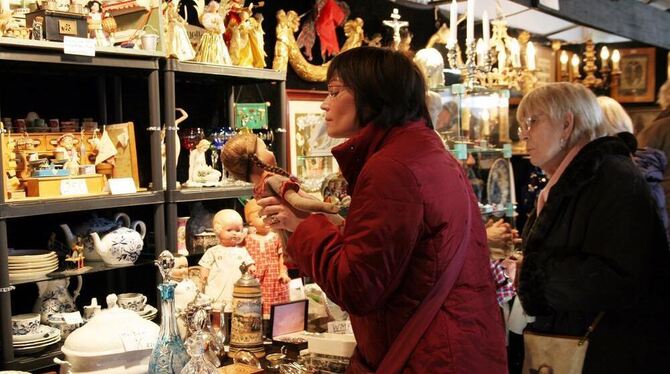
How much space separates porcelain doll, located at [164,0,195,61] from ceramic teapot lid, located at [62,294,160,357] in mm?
1195

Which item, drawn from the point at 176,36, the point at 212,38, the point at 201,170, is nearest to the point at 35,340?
the point at 201,170

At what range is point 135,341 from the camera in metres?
1.92

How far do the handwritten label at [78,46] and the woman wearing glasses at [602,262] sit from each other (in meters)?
1.61

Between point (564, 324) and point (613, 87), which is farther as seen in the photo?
point (613, 87)

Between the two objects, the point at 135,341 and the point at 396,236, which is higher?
the point at 396,236

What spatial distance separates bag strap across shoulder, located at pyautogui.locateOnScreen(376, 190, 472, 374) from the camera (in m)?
1.47

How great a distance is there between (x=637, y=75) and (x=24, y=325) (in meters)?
6.46

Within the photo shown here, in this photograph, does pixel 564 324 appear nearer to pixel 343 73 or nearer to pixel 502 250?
pixel 502 250

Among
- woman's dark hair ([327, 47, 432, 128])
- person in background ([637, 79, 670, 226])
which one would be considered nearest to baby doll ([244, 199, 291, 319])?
woman's dark hair ([327, 47, 432, 128])

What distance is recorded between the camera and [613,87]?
7168 millimetres

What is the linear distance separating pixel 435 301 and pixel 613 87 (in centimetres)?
639

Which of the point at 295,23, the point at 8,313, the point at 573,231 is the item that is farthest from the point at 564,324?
the point at 295,23

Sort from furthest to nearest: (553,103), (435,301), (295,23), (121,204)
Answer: (295,23) → (121,204) → (553,103) → (435,301)

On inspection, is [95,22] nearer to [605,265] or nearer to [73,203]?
[73,203]
